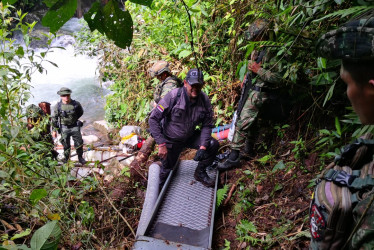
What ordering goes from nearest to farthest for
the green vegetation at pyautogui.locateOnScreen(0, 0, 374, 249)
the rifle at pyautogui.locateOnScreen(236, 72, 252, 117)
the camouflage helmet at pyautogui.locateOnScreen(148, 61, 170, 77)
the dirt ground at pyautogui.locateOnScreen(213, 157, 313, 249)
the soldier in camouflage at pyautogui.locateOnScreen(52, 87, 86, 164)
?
the green vegetation at pyautogui.locateOnScreen(0, 0, 374, 249) < the dirt ground at pyautogui.locateOnScreen(213, 157, 313, 249) < the rifle at pyautogui.locateOnScreen(236, 72, 252, 117) < the camouflage helmet at pyautogui.locateOnScreen(148, 61, 170, 77) < the soldier in camouflage at pyautogui.locateOnScreen(52, 87, 86, 164)

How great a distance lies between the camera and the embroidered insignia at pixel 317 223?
1.18m

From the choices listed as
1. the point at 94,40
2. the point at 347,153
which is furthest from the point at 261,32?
the point at 94,40

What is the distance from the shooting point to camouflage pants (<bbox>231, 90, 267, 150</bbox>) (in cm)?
374

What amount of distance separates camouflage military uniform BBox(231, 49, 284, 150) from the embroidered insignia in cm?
244

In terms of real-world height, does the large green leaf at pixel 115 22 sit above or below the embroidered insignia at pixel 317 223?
above

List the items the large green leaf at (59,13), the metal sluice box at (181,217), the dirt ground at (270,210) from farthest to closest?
the metal sluice box at (181,217) < the dirt ground at (270,210) < the large green leaf at (59,13)

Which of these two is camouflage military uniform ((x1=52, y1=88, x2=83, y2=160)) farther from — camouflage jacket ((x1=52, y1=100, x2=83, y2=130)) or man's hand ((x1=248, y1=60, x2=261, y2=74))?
man's hand ((x1=248, y1=60, x2=261, y2=74))

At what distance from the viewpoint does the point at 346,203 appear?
108cm

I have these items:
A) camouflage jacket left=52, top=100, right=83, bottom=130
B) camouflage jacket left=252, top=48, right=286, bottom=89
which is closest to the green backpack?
camouflage jacket left=252, top=48, right=286, bottom=89

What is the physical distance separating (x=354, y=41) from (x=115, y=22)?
35.9 inches

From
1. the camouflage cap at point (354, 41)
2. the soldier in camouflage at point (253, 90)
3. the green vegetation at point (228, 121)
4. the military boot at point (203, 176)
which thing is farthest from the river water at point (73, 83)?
the camouflage cap at point (354, 41)

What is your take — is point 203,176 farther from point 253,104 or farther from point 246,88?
point 246,88

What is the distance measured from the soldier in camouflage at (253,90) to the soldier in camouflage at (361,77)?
2.28 m

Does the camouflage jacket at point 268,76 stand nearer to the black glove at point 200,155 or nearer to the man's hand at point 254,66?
the man's hand at point 254,66
